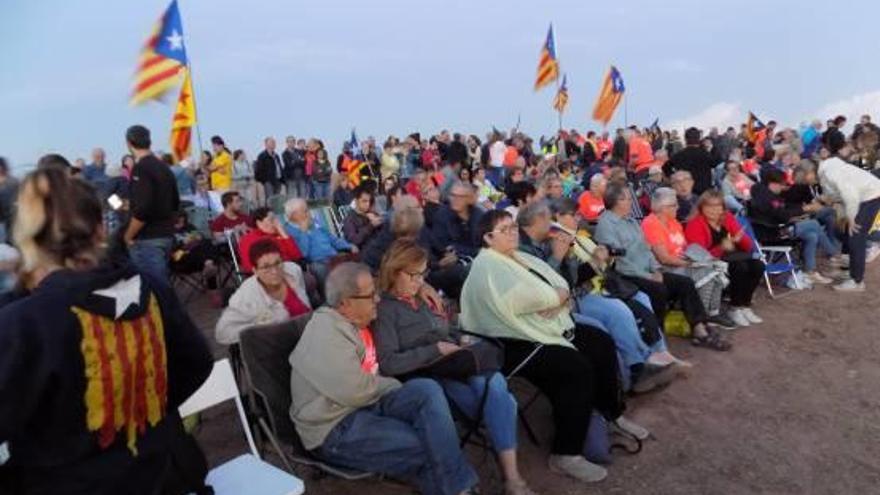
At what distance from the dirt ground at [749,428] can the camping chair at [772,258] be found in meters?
1.07

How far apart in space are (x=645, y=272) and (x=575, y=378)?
2108 mm

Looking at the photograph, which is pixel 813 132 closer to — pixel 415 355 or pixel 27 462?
pixel 415 355

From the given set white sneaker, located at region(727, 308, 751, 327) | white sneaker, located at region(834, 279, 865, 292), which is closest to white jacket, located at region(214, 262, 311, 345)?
white sneaker, located at region(727, 308, 751, 327)

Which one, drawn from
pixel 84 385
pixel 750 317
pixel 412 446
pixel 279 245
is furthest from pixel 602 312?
pixel 84 385

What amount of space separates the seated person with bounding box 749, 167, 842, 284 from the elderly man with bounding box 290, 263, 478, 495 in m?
5.84

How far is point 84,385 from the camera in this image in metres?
1.75

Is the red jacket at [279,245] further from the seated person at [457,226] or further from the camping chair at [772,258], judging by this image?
the camping chair at [772,258]

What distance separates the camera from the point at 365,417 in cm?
317

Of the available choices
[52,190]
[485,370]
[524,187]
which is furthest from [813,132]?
[52,190]

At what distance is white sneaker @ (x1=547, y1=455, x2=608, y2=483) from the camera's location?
362cm

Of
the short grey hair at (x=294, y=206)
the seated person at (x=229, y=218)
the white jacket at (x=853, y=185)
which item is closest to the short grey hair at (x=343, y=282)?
the short grey hair at (x=294, y=206)

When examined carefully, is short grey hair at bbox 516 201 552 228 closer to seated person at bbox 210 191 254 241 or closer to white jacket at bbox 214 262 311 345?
white jacket at bbox 214 262 311 345

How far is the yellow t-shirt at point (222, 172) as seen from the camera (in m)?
12.8

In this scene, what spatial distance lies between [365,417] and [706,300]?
13.0 ft
